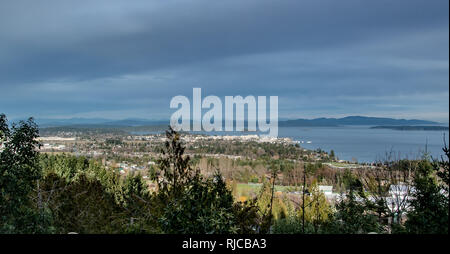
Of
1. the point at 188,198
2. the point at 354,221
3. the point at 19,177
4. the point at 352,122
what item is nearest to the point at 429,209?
the point at 354,221

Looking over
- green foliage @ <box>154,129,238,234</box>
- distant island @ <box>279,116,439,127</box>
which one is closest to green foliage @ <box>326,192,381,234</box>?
green foliage @ <box>154,129,238,234</box>

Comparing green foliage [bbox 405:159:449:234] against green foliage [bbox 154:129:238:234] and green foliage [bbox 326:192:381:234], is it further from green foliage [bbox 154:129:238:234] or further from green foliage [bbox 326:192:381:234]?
green foliage [bbox 154:129:238:234]

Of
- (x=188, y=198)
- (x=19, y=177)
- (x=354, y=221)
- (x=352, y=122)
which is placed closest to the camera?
(x=188, y=198)

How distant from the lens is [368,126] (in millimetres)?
9922

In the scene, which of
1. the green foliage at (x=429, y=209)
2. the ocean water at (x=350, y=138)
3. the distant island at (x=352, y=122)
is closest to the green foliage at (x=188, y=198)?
the green foliage at (x=429, y=209)

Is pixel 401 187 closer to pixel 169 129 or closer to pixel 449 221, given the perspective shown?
pixel 449 221

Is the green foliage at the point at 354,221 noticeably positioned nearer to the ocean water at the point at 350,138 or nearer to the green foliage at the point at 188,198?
the green foliage at the point at 188,198

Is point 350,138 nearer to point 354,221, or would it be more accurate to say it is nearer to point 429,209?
point 354,221

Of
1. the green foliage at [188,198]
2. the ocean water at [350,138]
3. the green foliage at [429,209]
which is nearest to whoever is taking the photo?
the green foliage at [429,209]

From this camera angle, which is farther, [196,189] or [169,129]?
[169,129]

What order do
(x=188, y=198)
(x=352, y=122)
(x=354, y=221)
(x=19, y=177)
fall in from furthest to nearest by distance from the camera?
(x=352, y=122), (x=354, y=221), (x=19, y=177), (x=188, y=198)

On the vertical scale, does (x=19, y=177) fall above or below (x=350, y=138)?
below

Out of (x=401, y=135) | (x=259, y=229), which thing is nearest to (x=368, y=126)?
(x=401, y=135)

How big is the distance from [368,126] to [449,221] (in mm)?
7893
